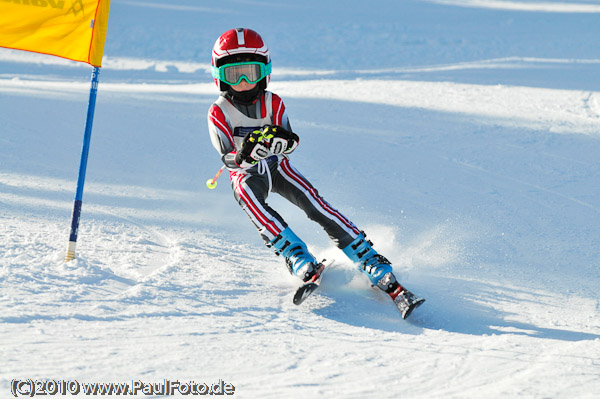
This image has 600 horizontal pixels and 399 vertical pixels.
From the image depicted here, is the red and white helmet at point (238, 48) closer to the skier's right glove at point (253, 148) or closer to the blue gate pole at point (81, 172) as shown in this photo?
the skier's right glove at point (253, 148)

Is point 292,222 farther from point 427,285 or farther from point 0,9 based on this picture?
point 0,9

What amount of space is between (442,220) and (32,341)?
3.43 metres

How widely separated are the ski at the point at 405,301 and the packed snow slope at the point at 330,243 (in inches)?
3.1

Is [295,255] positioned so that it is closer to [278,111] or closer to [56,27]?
[278,111]

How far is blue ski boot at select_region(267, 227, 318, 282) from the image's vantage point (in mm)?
3791

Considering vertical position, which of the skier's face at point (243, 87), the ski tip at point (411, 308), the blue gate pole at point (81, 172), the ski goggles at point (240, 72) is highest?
the ski goggles at point (240, 72)

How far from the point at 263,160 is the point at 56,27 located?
1492 millimetres

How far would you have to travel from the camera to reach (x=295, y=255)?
152 inches

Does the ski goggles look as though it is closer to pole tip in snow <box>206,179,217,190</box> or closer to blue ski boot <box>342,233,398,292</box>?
pole tip in snow <box>206,179,217,190</box>

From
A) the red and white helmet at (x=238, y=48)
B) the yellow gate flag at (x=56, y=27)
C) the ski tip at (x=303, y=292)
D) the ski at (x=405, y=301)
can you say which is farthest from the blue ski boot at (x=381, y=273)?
the yellow gate flag at (x=56, y=27)

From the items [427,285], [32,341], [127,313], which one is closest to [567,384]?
[427,285]

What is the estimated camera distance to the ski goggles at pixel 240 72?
4.07 meters

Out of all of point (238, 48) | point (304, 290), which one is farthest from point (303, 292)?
point (238, 48)

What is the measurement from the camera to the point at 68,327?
120 inches
